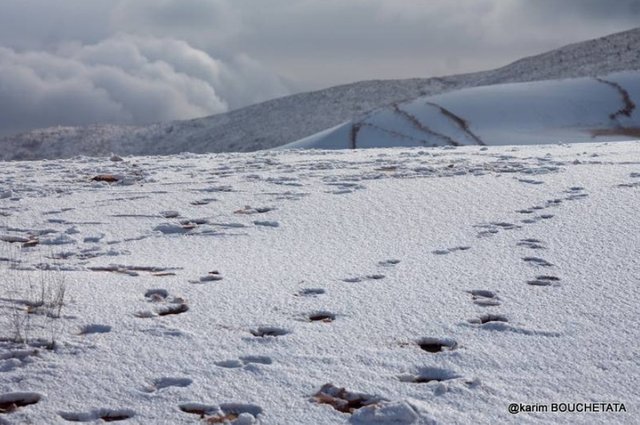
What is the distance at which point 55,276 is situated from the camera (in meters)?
4.46

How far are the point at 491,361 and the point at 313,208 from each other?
10.5ft

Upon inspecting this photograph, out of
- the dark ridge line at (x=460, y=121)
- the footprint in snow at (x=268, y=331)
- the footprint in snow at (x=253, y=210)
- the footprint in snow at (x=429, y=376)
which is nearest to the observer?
the footprint in snow at (x=429, y=376)

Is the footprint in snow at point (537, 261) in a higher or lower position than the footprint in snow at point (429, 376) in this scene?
higher

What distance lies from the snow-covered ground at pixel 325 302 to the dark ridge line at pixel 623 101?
48.6ft

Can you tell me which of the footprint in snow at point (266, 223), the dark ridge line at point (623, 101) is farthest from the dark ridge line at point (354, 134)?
the footprint in snow at point (266, 223)

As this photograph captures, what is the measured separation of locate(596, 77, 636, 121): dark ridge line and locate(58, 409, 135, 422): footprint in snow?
2002cm

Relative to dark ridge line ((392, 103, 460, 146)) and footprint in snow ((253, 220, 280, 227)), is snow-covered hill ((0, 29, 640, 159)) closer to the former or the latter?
dark ridge line ((392, 103, 460, 146))

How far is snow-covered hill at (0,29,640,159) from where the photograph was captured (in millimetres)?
31125

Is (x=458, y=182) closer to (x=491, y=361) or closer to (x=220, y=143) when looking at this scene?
(x=491, y=361)

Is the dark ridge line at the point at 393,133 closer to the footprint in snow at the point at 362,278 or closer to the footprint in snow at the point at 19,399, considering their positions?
the footprint in snow at the point at 362,278

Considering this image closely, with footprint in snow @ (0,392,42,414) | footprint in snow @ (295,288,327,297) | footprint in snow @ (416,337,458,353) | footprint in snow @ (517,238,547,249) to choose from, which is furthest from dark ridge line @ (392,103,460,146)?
footprint in snow @ (0,392,42,414)

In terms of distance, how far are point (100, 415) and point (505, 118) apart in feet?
61.4

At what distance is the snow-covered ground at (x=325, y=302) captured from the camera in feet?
9.77

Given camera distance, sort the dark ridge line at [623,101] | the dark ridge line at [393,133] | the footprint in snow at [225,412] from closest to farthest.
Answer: the footprint in snow at [225,412] → the dark ridge line at [393,133] → the dark ridge line at [623,101]
